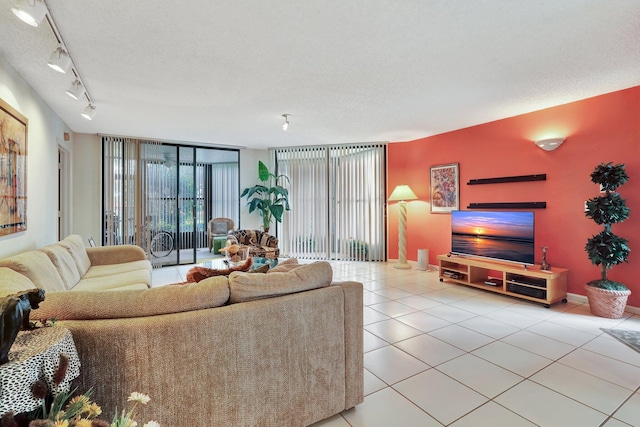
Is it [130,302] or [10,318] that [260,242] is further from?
[10,318]

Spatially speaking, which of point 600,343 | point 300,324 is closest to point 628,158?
point 600,343

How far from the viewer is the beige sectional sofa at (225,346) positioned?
127cm

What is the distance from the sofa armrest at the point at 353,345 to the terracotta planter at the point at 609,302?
10.2 ft

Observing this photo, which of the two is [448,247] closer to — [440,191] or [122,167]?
[440,191]

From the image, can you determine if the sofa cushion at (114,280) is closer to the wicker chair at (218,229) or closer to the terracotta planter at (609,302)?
the wicker chair at (218,229)

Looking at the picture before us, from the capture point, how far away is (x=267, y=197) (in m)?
6.81

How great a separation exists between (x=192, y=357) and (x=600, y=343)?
3.40m

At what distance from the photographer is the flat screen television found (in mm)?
3809

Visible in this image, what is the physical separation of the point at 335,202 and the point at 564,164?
3.95 m

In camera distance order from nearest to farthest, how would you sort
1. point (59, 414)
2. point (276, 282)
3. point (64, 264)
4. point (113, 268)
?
point (59, 414) → point (276, 282) → point (64, 264) → point (113, 268)

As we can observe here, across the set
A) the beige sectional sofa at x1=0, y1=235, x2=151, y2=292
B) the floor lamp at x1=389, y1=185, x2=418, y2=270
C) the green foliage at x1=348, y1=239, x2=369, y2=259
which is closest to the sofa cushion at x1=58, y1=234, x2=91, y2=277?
the beige sectional sofa at x1=0, y1=235, x2=151, y2=292

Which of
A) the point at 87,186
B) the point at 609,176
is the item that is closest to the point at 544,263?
the point at 609,176

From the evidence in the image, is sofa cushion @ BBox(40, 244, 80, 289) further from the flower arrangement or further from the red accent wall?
the red accent wall

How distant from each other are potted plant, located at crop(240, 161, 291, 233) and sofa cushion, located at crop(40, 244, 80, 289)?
354 cm
